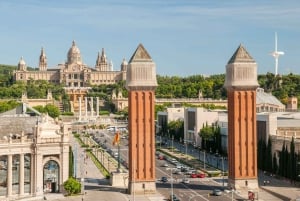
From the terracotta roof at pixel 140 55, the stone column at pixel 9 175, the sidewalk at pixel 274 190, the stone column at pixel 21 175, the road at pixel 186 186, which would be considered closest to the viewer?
the stone column at pixel 9 175

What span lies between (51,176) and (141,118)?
12.1 metres

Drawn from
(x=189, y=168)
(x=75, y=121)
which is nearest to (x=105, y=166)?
(x=189, y=168)

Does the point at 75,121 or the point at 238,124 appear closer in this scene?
the point at 238,124

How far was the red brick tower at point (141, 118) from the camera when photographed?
213 feet

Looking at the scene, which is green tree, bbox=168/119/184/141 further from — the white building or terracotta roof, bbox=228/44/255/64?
terracotta roof, bbox=228/44/255/64

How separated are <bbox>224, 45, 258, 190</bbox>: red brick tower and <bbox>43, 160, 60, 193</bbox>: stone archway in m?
20.2

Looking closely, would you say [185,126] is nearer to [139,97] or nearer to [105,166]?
[105,166]

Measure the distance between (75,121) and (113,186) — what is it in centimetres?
11243

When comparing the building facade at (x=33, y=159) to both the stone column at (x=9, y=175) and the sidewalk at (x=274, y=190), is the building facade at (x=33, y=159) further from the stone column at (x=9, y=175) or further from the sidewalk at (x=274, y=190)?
the sidewalk at (x=274, y=190)

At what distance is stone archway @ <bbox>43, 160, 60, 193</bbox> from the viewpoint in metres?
61.4

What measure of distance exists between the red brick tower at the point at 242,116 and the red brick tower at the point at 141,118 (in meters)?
9.44

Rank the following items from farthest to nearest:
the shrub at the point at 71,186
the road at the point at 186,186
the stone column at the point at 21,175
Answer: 1. the road at the point at 186,186
2. the shrub at the point at 71,186
3. the stone column at the point at 21,175

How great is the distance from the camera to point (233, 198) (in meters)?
60.8

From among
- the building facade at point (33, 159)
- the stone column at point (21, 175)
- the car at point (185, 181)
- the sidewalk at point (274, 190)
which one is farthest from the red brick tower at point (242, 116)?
the stone column at point (21, 175)
